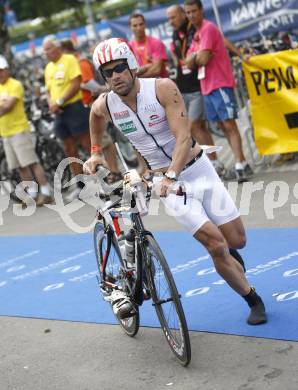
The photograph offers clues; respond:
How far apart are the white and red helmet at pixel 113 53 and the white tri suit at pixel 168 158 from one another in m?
0.24

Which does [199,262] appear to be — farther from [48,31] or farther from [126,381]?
[48,31]

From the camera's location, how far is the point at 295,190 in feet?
A: 32.6

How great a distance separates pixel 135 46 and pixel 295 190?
3.53 m

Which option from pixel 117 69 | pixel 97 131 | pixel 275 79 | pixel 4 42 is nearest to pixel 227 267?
pixel 97 131

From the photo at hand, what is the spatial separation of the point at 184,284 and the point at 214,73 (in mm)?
4495

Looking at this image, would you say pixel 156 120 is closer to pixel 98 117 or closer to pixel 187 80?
pixel 98 117

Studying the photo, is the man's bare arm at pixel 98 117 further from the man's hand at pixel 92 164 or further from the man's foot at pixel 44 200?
the man's foot at pixel 44 200

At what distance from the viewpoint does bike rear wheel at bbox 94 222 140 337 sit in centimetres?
591

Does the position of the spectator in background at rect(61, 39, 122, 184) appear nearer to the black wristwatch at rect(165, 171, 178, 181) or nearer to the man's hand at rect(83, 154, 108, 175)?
the man's hand at rect(83, 154, 108, 175)

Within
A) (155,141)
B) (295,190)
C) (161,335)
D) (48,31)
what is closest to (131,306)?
(161,335)

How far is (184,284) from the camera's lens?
7160 millimetres

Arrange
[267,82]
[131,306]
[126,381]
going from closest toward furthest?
[126,381] → [131,306] → [267,82]

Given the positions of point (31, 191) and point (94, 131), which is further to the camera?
point (31, 191)

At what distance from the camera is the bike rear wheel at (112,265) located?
591cm
